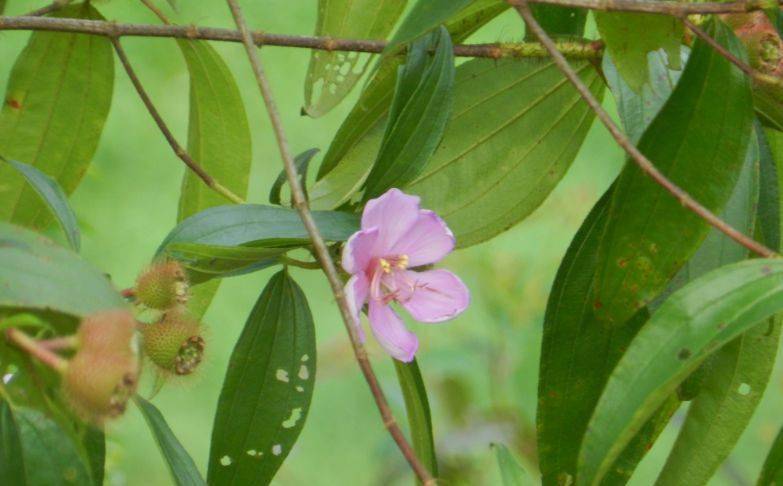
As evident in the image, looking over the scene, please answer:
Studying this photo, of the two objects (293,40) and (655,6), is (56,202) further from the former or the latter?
(655,6)

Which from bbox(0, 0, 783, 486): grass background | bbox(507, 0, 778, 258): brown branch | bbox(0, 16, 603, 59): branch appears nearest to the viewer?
bbox(507, 0, 778, 258): brown branch

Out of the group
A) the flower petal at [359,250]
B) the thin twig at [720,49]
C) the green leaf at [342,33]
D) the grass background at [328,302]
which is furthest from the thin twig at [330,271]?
the grass background at [328,302]

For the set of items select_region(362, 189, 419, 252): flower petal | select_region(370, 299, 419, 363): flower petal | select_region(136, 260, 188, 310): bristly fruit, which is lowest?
select_region(136, 260, 188, 310): bristly fruit

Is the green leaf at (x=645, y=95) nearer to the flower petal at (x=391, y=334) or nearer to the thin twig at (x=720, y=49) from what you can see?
the thin twig at (x=720, y=49)

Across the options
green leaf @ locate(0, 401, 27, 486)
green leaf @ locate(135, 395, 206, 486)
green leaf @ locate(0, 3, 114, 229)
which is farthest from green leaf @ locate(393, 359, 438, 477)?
green leaf @ locate(0, 3, 114, 229)

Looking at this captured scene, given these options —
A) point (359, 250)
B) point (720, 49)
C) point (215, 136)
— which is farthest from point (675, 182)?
point (215, 136)

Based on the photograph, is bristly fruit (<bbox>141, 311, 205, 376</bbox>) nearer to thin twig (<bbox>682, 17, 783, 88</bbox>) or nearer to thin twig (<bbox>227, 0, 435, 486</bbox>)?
thin twig (<bbox>227, 0, 435, 486</bbox>)
